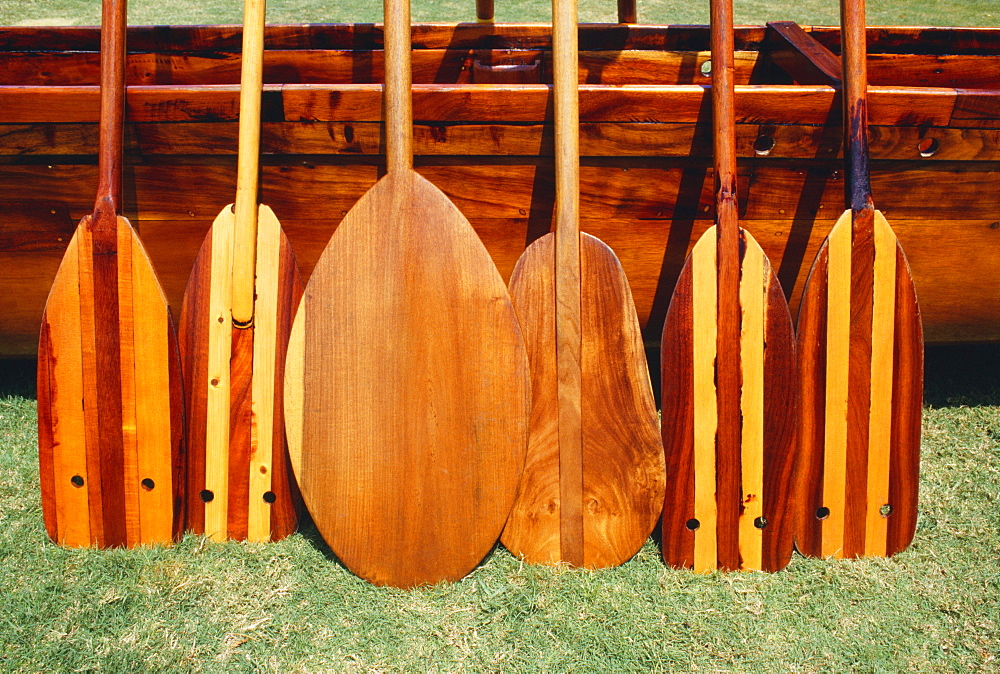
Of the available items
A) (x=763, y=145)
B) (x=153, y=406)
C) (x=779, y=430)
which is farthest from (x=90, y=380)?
(x=763, y=145)

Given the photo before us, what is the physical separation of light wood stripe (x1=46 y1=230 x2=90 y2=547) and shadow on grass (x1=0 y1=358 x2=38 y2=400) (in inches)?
27.3

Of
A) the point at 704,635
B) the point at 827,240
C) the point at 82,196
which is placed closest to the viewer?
the point at 704,635

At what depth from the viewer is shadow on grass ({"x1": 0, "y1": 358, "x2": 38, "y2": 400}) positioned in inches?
91.7

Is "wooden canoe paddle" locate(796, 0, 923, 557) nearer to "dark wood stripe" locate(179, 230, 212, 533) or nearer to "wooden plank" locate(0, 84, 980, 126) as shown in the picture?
"wooden plank" locate(0, 84, 980, 126)

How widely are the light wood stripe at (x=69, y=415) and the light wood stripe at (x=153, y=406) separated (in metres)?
0.13

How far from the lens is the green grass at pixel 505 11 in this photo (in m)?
5.88

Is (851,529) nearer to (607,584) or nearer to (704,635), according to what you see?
(704,635)

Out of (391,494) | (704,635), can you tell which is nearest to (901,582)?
(704,635)

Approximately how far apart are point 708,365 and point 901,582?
0.62 m

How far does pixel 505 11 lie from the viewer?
6074mm

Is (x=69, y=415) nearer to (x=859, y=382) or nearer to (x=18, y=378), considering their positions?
(x=18, y=378)

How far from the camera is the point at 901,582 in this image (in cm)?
166

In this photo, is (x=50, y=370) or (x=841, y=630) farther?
(x=50, y=370)

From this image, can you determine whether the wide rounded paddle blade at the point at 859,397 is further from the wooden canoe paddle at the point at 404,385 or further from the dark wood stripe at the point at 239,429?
the dark wood stripe at the point at 239,429
